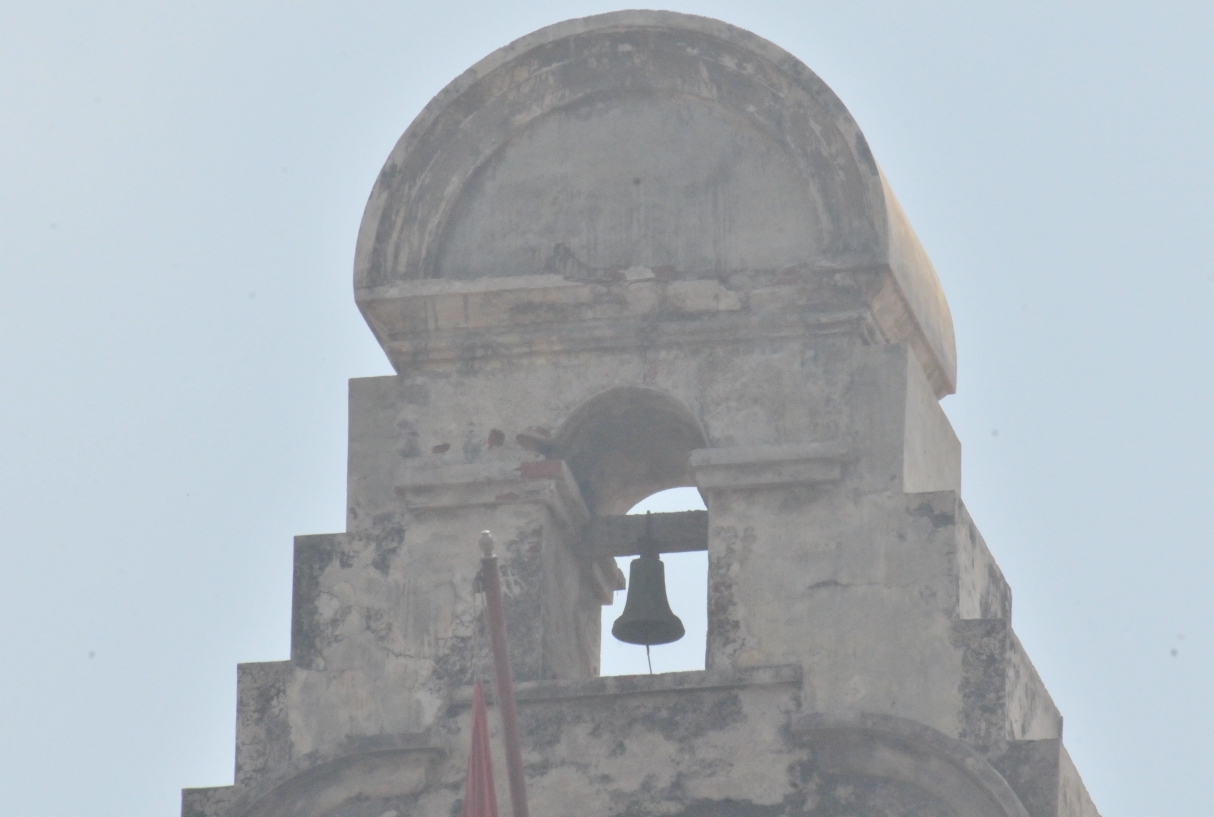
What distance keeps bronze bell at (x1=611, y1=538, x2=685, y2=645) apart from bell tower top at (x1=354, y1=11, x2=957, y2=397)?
0.85 meters

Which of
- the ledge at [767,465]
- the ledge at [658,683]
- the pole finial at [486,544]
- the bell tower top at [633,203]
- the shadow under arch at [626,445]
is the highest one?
the bell tower top at [633,203]

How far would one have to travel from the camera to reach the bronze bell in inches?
558

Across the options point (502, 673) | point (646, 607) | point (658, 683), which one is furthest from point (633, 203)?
point (502, 673)

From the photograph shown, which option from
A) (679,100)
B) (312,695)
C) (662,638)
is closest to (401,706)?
(312,695)

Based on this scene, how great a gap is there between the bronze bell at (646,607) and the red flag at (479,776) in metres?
1.47

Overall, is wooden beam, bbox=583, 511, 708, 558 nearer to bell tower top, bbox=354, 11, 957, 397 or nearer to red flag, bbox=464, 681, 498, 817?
bell tower top, bbox=354, 11, 957, 397

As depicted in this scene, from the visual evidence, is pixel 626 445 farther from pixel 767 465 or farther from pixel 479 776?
pixel 479 776

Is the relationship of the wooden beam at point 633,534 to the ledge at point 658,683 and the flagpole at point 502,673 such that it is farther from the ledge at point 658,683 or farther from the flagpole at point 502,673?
the flagpole at point 502,673

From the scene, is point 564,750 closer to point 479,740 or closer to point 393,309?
point 479,740

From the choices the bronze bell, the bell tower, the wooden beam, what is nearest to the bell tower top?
the bell tower

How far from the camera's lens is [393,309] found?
45.7 ft

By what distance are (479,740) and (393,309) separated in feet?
6.01

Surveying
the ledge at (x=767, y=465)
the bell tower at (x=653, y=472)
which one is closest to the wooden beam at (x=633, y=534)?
the bell tower at (x=653, y=472)

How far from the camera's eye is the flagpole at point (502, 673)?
484 inches
